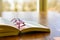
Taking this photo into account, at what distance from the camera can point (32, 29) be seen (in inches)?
34.4

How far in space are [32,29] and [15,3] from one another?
3545 mm

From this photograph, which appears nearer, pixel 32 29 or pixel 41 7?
pixel 32 29

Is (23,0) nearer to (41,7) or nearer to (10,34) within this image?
(41,7)

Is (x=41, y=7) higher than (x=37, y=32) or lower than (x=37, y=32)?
lower

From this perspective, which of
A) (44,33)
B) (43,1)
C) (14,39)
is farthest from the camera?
(43,1)

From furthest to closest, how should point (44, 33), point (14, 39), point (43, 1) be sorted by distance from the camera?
point (43, 1) < point (44, 33) < point (14, 39)

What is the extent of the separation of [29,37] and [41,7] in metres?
3.51

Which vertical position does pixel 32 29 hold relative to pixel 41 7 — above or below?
above

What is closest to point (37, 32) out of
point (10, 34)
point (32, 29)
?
point (32, 29)

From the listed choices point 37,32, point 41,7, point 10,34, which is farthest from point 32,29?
point 41,7

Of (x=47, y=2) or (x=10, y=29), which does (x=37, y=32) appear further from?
→ (x=47, y=2)

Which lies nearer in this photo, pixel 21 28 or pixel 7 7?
pixel 21 28

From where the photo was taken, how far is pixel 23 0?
430 centimetres

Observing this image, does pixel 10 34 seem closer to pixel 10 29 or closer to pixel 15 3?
pixel 10 29
